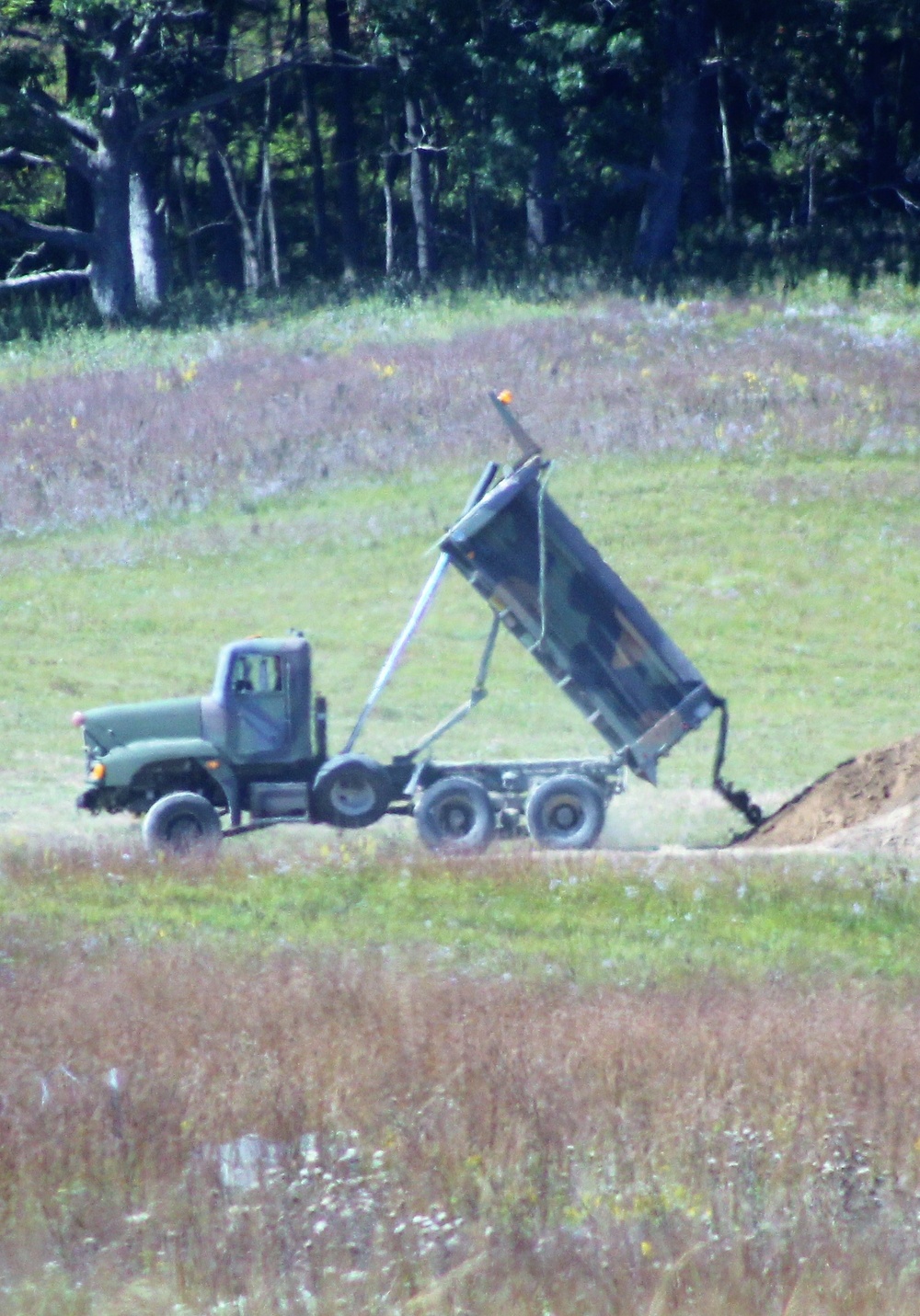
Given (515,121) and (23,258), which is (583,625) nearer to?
(515,121)

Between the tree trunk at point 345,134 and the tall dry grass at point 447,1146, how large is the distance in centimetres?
3993

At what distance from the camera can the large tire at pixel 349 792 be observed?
13.2 m

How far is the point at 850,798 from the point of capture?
13711 mm

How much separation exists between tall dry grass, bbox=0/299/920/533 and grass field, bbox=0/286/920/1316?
233 cm

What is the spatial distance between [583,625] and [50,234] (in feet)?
110

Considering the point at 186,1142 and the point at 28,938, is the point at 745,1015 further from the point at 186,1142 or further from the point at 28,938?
the point at 28,938

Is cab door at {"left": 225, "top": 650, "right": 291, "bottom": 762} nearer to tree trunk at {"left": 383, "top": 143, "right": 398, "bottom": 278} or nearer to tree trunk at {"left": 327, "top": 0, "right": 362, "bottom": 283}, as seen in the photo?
tree trunk at {"left": 327, "top": 0, "right": 362, "bottom": 283}

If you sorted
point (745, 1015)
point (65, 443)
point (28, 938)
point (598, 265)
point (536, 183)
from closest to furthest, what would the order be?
point (745, 1015)
point (28, 938)
point (65, 443)
point (598, 265)
point (536, 183)

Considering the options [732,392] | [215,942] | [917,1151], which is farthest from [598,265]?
[917,1151]

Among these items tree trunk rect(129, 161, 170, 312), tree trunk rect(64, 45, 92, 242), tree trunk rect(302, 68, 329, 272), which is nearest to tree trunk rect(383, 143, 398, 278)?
tree trunk rect(302, 68, 329, 272)

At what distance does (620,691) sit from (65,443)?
62.0ft

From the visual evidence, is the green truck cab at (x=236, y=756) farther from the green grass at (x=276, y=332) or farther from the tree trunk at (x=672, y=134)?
the tree trunk at (x=672, y=134)

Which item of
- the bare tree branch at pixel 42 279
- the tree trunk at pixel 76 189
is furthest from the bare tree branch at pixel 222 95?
the tree trunk at pixel 76 189

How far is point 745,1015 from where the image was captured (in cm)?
779
